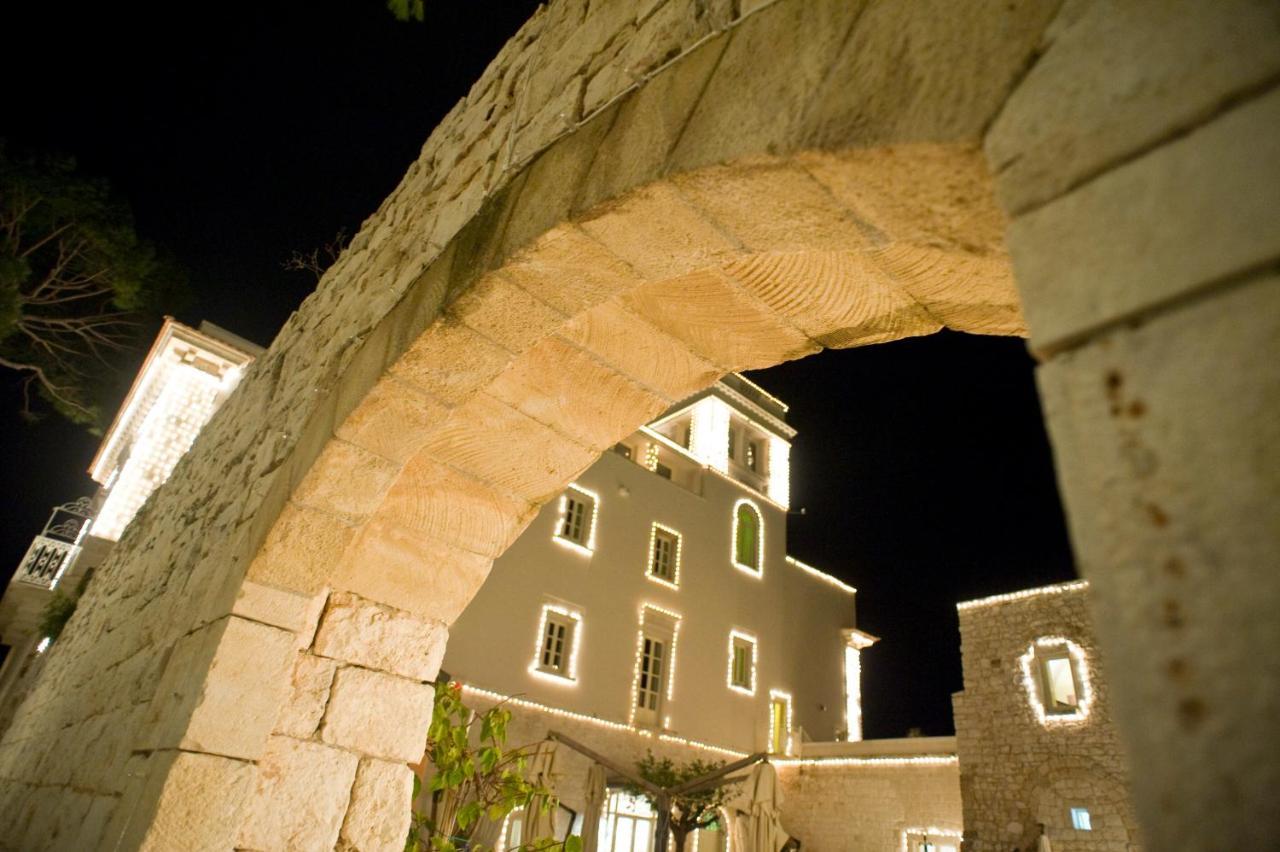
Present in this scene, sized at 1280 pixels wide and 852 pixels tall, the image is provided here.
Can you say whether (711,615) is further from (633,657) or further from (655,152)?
(655,152)

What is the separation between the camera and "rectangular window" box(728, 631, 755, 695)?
50.0 feet

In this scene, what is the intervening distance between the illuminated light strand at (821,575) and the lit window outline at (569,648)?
6.82 metres

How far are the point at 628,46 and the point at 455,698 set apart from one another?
9.16 ft

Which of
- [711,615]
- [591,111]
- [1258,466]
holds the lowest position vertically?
[1258,466]

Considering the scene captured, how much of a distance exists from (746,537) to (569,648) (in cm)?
575

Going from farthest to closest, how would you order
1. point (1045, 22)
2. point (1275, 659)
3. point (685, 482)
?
1. point (685, 482)
2. point (1045, 22)
3. point (1275, 659)

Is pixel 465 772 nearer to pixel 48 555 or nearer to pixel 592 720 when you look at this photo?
pixel 592 720

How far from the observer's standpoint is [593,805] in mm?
9781

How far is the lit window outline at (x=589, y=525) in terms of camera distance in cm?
1303

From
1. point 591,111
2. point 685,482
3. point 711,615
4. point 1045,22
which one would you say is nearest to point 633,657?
point 711,615

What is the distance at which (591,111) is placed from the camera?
1.94 m

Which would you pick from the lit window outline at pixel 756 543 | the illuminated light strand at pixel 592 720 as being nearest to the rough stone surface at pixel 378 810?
the illuminated light strand at pixel 592 720

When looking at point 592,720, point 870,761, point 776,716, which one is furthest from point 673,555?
point 870,761

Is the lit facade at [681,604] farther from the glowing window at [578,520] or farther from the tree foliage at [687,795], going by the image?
the tree foliage at [687,795]
